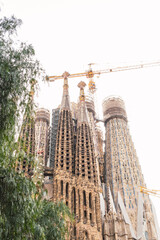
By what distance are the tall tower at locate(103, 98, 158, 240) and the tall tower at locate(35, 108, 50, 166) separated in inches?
282

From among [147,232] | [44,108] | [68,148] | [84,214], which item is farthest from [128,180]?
[44,108]

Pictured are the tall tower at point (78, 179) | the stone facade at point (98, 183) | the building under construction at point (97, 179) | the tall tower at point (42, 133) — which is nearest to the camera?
the tall tower at point (78, 179)

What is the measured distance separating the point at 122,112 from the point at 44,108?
1074 centimetres

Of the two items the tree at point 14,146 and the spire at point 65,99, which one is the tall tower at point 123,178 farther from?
the tree at point 14,146

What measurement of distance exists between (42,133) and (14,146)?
31238mm

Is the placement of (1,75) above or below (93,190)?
below

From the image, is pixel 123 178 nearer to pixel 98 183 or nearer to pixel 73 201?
pixel 98 183

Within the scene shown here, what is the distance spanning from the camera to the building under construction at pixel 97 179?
72.9 feet

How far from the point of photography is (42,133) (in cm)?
3934

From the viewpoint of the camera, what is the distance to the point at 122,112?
4066cm

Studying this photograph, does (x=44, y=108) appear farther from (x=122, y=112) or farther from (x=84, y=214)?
(x=84, y=214)

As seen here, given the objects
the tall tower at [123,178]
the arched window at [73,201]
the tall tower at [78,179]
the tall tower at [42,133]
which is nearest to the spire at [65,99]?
the tall tower at [78,179]

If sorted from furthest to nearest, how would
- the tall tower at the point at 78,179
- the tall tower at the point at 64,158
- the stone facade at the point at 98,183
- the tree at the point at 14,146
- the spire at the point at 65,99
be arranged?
1. the spire at the point at 65,99
2. the tall tower at the point at 64,158
3. the stone facade at the point at 98,183
4. the tall tower at the point at 78,179
5. the tree at the point at 14,146

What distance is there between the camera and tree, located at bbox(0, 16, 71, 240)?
7.46 m
